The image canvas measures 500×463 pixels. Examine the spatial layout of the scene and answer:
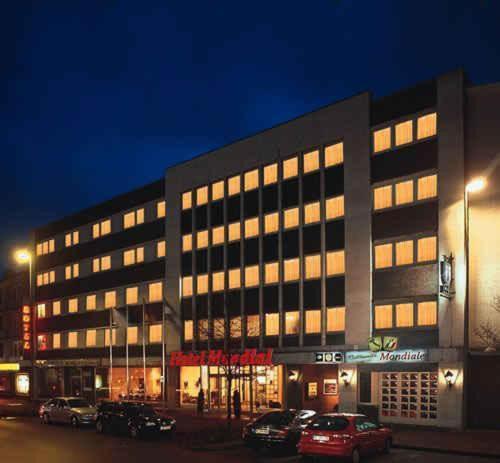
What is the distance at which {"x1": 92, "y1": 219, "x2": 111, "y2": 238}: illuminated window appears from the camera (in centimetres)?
6156

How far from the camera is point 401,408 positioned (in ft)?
122

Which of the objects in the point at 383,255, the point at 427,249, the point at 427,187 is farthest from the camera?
the point at 383,255

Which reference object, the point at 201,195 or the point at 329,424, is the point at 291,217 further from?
the point at 329,424

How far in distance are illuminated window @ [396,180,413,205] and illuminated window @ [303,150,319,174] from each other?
20.1ft

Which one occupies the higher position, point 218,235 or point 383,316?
point 218,235

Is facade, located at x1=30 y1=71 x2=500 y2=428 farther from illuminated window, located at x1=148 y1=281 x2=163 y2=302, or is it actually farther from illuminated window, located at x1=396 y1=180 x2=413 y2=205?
illuminated window, located at x1=148 y1=281 x2=163 y2=302

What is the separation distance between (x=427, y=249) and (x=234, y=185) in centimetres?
1565

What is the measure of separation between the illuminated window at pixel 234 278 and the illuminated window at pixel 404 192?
12934 millimetres

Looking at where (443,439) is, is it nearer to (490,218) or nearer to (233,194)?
(490,218)

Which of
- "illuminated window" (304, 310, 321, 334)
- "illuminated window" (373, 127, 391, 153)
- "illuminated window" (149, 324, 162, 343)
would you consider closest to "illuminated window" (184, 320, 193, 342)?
"illuminated window" (149, 324, 162, 343)

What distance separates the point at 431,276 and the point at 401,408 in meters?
6.66

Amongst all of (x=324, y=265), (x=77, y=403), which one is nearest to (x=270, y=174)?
(x=324, y=265)

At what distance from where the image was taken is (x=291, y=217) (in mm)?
44250

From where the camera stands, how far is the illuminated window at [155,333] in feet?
179
